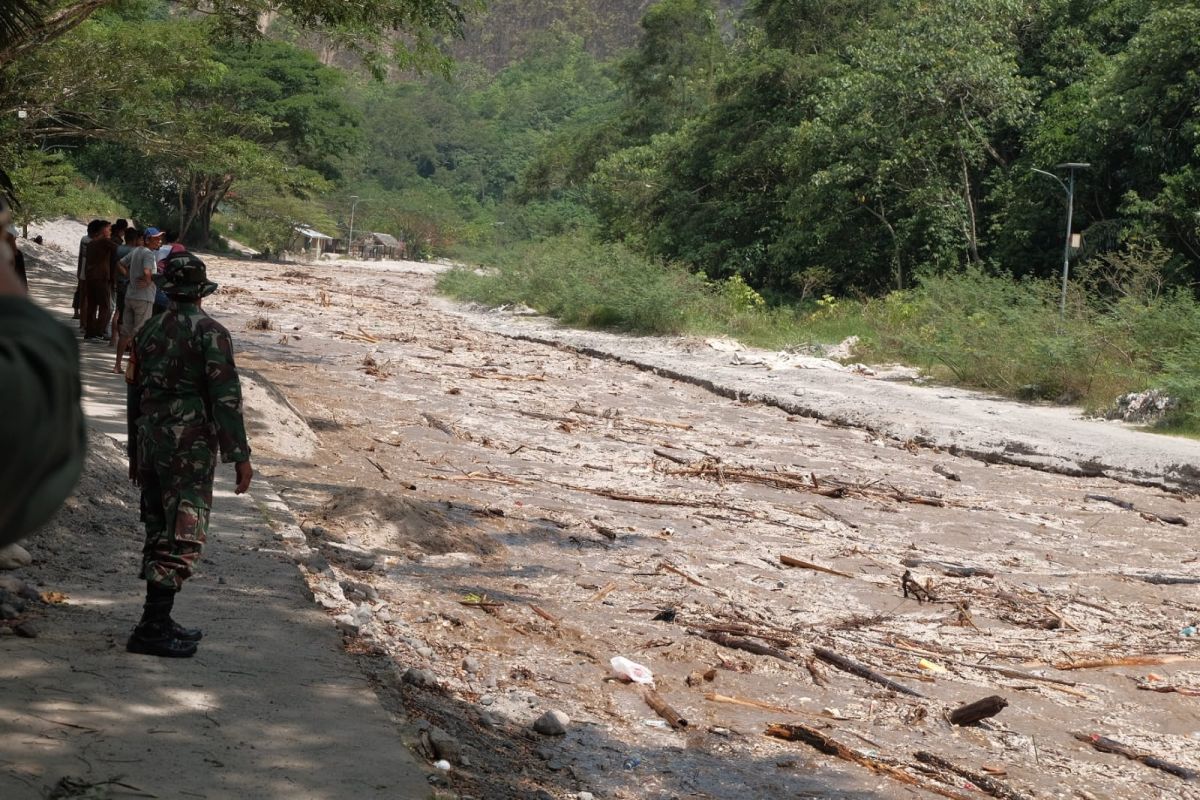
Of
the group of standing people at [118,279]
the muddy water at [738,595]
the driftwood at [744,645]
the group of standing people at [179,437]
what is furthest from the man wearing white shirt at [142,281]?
the group of standing people at [179,437]

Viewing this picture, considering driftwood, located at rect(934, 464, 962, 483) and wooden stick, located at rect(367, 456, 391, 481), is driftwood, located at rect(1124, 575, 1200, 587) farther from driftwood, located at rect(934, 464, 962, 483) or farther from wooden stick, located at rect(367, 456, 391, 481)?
wooden stick, located at rect(367, 456, 391, 481)

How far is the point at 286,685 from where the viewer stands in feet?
17.2

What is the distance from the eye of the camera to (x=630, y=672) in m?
6.88

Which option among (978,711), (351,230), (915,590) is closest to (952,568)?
(915,590)

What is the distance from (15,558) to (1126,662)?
6003mm

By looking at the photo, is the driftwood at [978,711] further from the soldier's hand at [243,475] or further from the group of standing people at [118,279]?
the group of standing people at [118,279]

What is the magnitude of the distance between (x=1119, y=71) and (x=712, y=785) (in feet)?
81.7

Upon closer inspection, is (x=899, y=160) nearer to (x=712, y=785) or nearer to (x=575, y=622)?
(x=575, y=622)

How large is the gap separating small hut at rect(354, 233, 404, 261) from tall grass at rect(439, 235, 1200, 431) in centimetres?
7428

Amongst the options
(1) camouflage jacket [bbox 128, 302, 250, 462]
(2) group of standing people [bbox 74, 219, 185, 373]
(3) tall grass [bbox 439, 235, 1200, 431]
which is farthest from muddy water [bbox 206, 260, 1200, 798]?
(3) tall grass [bbox 439, 235, 1200, 431]

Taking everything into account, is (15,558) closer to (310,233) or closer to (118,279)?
(118,279)

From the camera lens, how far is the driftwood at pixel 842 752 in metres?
5.81

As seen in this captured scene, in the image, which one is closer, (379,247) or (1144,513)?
(1144,513)

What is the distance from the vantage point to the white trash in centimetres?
684
